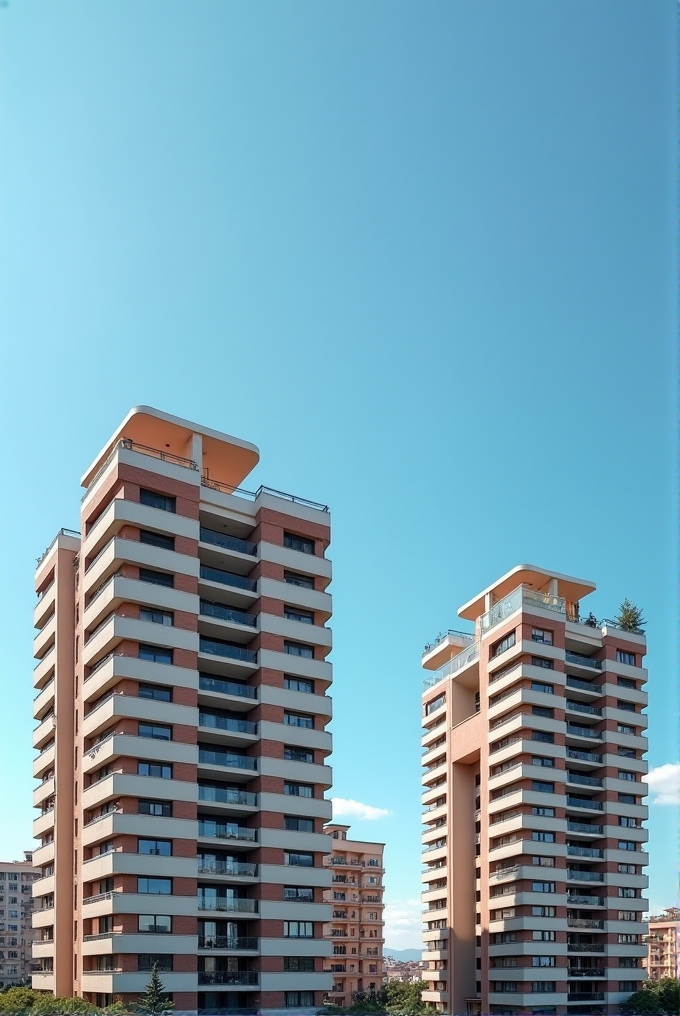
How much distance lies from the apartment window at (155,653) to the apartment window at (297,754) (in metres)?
9.34

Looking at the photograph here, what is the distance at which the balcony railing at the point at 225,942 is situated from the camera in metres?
56.4

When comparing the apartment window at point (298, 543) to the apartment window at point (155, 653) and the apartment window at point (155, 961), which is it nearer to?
the apartment window at point (155, 653)

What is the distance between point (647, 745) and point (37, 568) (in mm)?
52786

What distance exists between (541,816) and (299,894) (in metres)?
28.7

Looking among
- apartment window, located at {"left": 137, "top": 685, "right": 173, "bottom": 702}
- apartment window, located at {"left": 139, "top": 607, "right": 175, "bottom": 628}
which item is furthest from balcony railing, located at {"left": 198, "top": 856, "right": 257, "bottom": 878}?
apartment window, located at {"left": 139, "top": 607, "right": 175, "bottom": 628}

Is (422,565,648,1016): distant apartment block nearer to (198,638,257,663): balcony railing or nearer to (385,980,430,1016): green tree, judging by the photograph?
(385,980,430,1016): green tree

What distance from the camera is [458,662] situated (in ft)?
315

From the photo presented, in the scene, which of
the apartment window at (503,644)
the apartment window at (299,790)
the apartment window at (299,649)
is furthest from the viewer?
the apartment window at (503,644)

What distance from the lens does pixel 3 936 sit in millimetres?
164750

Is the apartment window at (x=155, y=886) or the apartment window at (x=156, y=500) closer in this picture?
the apartment window at (x=155, y=886)

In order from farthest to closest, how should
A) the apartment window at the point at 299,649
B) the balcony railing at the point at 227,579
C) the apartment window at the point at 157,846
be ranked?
the apartment window at the point at 299,649 → the balcony railing at the point at 227,579 → the apartment window at the point at 157,846

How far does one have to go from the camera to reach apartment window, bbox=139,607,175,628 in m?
58.9

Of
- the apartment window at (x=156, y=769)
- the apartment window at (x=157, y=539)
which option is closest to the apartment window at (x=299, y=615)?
the apartment window at (x=157, y=539)

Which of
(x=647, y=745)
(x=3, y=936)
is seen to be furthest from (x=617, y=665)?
(x=3, y=936)
